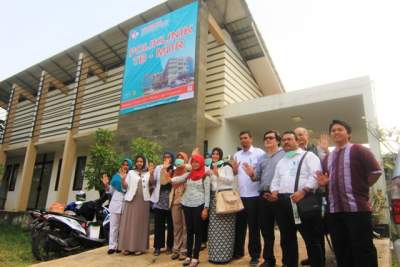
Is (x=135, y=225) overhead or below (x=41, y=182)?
below

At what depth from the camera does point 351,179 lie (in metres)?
2.90

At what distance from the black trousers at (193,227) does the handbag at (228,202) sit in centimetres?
27

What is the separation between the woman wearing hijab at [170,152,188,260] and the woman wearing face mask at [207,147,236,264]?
1.70 feet

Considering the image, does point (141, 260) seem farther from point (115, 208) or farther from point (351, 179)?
point (351, 179)

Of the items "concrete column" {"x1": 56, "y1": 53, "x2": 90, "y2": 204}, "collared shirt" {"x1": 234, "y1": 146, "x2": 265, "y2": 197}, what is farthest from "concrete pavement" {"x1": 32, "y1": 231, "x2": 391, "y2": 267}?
"concrete column" {"x1": 56, "y1": 53, "x2": 90, "y2": 204}

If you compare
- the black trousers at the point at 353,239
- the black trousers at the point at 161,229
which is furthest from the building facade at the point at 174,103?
the black trousers at the point at 353,239

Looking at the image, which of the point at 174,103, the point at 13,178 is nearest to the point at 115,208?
the point at 174,103

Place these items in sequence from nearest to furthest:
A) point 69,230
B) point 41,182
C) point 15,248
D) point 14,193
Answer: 1. point 69,230
2. point 15,248
3. point 41,182
4. point 14,193

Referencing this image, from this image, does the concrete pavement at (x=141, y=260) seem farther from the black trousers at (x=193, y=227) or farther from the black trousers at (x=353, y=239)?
the black trousers at (x=353, y=239)

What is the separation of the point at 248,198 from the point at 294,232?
751 millimetres

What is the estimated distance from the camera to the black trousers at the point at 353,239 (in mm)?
2695

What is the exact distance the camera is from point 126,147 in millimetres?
9180

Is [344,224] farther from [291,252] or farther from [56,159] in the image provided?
[56,159]

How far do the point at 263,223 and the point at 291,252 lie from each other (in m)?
0.47
